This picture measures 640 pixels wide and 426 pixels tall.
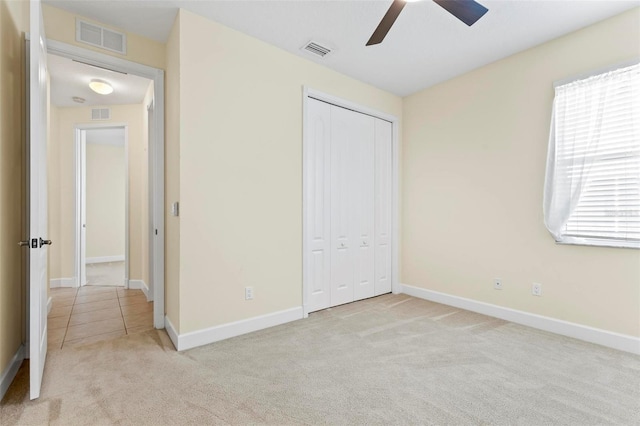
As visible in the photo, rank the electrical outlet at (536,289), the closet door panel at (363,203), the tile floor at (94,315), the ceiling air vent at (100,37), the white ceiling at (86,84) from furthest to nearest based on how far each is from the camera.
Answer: the closet door panel at (363,203), the white ceiling at (86,84), the electrical outlet at (536,289), the tile floor at (94,315), the ceiling air vent at (100,37)

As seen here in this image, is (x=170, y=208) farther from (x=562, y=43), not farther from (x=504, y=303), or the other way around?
(x=562, y=43)

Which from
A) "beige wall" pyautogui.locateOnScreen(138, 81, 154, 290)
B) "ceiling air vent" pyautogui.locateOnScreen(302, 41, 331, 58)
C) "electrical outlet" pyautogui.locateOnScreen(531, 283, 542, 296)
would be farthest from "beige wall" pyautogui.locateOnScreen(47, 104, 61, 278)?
"electrical outlet" pyautogui.locateOnScreen(531, 283, 542, 296)

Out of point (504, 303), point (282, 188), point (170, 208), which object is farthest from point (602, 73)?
point (170, 208)

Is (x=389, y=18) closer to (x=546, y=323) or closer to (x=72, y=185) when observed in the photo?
(x=546, y=323)

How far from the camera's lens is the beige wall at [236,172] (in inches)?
103

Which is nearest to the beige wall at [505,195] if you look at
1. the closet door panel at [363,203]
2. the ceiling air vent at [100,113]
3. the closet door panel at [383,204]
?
the closet door panel at [383,204]

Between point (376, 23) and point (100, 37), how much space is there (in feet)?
7.73

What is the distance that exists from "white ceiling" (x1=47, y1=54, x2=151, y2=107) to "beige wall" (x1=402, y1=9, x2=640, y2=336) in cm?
360

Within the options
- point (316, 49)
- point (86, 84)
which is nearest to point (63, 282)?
point (86, 84)

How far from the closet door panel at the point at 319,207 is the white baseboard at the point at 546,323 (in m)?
1.45

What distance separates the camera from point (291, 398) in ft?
6.19

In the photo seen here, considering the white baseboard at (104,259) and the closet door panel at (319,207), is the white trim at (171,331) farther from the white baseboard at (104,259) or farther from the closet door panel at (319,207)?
the white baseboard at (104,259)

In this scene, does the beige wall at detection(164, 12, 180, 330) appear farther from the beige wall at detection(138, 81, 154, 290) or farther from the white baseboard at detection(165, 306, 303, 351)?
the beige wall at detection(138, 81, 154, 290)

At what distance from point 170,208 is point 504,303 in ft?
11.4
